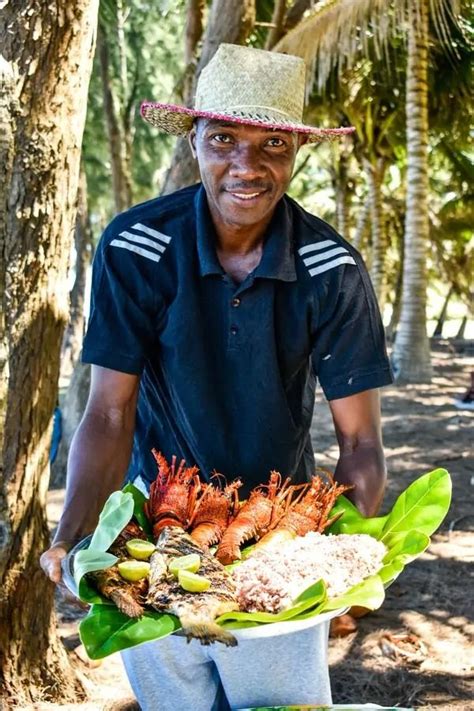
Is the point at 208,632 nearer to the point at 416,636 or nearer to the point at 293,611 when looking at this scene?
the point at 293,611

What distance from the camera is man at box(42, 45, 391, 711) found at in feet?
7.63

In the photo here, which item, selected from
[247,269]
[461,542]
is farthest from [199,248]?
[461,542]

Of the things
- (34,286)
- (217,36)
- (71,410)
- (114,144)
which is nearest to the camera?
(34,286)

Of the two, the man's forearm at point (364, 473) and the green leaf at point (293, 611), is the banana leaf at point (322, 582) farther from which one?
the man's forearm at point (364, 473)

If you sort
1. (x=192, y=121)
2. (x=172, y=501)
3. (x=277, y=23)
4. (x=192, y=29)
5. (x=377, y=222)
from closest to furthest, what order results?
(x=172, y=501), (x=192, y=121), (x=277, y=23), (x=192, y=29), (x=377, y=222)

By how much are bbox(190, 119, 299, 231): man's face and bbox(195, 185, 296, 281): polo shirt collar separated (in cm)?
8

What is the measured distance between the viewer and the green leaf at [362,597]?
168cm

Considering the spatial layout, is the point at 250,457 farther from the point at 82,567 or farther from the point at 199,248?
the point at 82,567

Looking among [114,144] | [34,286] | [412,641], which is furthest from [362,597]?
[114,144]

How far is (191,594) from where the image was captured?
5.65 feet

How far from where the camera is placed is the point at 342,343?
7.80 feet

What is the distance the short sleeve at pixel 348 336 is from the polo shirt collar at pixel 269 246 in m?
0.12

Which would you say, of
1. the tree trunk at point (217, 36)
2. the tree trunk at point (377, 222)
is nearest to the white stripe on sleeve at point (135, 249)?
the tree trunk at point (217, 36)

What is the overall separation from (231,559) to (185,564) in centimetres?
23
